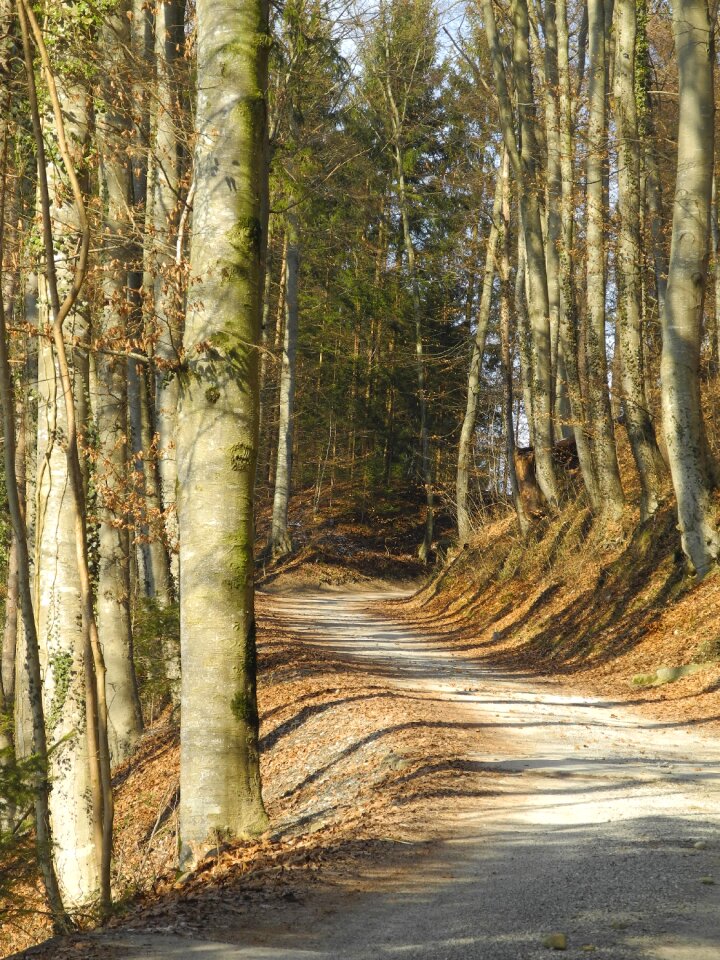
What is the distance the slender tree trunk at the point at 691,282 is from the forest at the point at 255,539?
40mm

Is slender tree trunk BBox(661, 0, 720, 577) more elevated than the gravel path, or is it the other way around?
slender tree trunk BBox(661, 0, 720, 577)

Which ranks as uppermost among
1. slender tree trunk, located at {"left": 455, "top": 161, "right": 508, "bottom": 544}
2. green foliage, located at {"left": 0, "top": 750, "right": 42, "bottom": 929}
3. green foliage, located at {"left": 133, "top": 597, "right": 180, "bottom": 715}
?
slender tree trunk, located at {"left": 455, "top": 161, "right": 508, "bottom": 544}

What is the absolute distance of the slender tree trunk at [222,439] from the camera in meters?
6.20

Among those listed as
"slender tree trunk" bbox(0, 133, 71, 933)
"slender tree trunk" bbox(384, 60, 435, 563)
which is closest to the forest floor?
"slender tree trunk" bbox(0, 133, 71, 933)

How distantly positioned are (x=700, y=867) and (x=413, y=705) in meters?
5.71

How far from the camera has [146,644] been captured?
1295 cm

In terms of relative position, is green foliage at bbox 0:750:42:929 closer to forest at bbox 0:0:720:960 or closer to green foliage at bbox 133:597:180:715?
forest at bbox 0:0:720:960

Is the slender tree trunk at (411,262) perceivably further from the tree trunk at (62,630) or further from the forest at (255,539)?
the tree trunk at (62,630)

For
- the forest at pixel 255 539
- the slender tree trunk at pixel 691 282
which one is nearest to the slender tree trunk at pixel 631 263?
the forest at pixel 255 539

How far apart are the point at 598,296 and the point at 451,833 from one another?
1279 cm

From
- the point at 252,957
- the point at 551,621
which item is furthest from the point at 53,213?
the point at 551,621

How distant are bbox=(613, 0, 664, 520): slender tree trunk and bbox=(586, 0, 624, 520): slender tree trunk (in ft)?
1.88

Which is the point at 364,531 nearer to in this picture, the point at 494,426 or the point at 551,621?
the point at 494,426

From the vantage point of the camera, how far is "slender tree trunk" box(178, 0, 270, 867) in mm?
6195
